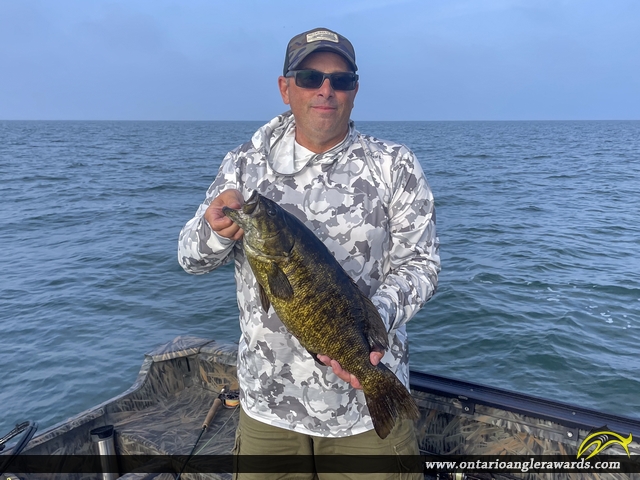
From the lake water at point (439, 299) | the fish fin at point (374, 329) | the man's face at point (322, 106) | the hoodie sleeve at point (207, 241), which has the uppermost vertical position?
the man's face at point (322, 106)

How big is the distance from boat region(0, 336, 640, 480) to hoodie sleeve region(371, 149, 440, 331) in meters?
1.94

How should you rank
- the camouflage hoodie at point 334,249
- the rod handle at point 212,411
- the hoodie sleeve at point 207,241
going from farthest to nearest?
the rod handle at point 212,411
the camouflage hoodie at point 334,249
the hoodie sleeve at point 207,241

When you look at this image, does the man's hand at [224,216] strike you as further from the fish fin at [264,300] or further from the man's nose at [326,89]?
the man's nose at [326,89]

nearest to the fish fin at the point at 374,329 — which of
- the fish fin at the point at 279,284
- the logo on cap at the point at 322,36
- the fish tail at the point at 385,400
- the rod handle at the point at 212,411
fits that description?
the fish tail at the point at 385,400

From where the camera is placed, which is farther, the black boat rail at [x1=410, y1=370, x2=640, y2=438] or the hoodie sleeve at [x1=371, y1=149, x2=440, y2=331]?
the black boat rail at [x1=410, y1=370, x2=640, y2=438]

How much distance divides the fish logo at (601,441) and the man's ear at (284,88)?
343cm

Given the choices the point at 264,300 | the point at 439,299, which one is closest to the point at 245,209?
the point at 264,300

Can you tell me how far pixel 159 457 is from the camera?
502cm

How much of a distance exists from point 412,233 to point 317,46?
4.10ft

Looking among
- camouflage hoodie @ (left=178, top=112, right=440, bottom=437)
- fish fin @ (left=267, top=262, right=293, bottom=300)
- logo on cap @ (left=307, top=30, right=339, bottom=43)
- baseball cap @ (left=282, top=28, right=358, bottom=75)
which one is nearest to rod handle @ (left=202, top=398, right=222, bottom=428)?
camouflage hoodie @ (left=178, top=112, right=440, bottom=437)

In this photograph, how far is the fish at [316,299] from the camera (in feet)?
9.24

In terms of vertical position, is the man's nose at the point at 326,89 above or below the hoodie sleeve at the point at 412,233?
above

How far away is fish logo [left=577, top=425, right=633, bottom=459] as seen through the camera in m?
3.99

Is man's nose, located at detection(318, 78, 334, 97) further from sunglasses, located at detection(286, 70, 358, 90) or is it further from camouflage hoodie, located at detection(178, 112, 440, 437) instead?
camouflage hoodie, located at detection(178, 112, 440, 437)
